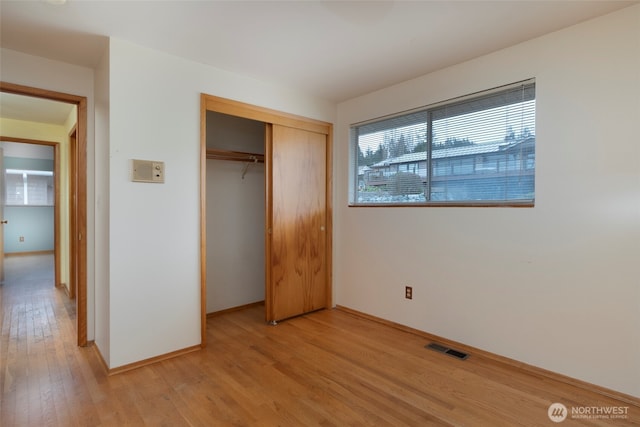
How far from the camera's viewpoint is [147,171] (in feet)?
8.11

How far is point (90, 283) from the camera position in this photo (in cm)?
286

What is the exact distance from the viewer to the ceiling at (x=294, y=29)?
195cm

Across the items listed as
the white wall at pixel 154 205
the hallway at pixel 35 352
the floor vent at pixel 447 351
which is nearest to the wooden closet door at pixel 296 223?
the white wall at pixel 154 205

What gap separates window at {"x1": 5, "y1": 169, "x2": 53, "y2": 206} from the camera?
783cm

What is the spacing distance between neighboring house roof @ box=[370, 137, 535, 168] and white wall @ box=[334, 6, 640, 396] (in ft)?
0.76

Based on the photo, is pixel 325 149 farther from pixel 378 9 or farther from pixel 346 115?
pixel 378 9

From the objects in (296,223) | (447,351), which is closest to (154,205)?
(296,223)

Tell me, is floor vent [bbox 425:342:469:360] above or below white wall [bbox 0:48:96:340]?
below

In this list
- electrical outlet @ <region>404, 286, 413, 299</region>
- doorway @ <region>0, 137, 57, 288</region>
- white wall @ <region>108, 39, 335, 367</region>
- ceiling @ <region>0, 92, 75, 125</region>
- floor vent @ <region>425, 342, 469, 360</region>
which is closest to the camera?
white wall @ <region>108, 39, 335, 367</region>

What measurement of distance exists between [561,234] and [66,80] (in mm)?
4102

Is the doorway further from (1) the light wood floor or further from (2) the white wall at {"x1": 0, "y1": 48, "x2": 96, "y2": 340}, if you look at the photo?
(1) the light wood floor

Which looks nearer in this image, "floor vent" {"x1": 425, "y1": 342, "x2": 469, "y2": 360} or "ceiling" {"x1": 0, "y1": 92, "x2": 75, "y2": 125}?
"floor vent" {"x1": 425, "y1": 342, "x2": 469, "y2": 360}

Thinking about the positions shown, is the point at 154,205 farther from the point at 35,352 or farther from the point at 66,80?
the point at 35,352

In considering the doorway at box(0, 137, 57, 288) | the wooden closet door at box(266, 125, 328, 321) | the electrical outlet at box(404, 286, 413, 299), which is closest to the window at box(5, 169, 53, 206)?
the doorway at box(0, 137, 57, 288)
